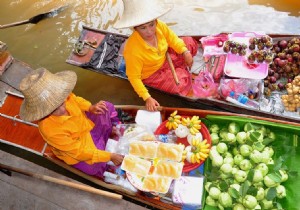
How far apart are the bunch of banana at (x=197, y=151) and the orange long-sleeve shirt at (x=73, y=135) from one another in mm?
862

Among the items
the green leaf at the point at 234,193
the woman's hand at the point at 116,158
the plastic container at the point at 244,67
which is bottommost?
the green leaf at the point at 234,193

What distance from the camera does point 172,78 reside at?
4.32m

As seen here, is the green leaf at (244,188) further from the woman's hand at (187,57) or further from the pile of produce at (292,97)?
the woman's hand at (187,57)

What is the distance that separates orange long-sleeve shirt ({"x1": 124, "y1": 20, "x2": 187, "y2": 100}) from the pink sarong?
0.30 ft

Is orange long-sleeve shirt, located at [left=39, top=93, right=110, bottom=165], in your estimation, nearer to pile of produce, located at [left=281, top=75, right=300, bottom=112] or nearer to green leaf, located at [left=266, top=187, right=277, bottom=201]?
green leaf, located at [left=266, top=187, right=277, bottom=201]

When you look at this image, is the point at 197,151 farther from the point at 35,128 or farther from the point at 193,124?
the point at 35,128

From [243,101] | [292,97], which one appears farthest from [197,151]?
[292,97]

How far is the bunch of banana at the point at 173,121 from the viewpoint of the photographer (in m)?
3.76

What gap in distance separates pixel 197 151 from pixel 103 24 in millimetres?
3964

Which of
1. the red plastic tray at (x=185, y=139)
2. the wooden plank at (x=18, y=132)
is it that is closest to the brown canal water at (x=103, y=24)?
the red plastic tray at (x=185, y=139)

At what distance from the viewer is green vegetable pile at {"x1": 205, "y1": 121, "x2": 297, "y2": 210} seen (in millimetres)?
3186

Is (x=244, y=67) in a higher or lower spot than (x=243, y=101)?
higher

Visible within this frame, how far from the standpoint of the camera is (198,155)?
346 centimetres

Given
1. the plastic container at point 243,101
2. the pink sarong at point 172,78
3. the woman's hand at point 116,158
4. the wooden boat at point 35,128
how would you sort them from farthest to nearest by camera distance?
the pink sarong at point 172,78 < the plastic container at point 243,101 < the woman's hand at point 116,158 < the wooden boat at point 35,128
